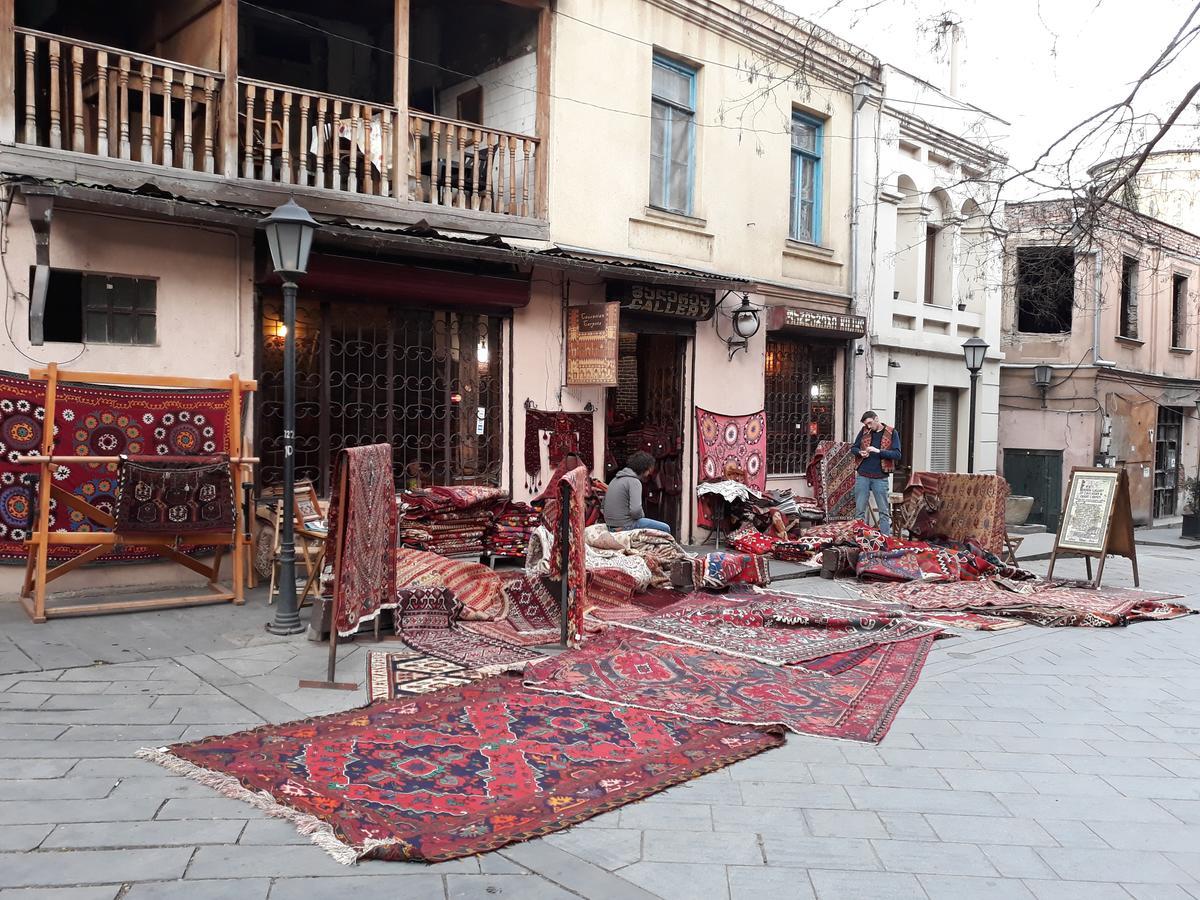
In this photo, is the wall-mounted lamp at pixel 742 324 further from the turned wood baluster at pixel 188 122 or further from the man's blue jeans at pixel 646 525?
the turned wood baluster at pixel 188 122

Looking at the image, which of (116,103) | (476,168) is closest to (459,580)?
(476,168)

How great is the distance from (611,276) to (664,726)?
6354 millimetres

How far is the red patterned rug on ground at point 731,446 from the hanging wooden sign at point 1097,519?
3.91 m

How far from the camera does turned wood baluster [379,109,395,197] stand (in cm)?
925

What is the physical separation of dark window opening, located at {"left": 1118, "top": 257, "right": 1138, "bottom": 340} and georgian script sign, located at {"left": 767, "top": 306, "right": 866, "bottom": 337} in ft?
31.6

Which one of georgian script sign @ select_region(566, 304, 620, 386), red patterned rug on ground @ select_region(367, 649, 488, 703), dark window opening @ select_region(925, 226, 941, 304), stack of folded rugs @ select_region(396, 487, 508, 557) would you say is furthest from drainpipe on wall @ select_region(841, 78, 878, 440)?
red patterned rug on ground @ select_region(367, 649, 488, 703)

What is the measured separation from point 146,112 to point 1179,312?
2299 cm

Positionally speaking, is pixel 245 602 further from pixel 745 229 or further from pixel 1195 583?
pixel 1195 583

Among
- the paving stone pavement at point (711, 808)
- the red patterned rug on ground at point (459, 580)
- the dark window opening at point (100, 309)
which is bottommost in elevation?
the paving stone pavement at point (711, 808)

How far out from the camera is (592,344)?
10477 millimetres

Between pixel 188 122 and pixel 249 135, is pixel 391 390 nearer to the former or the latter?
pixel 249 135

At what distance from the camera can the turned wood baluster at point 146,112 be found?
7.88 metres

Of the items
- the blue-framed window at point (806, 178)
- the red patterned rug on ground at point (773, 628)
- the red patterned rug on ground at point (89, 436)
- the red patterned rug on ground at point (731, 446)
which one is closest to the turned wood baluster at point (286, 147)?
the red patterned rug on ground at point (89, 436)

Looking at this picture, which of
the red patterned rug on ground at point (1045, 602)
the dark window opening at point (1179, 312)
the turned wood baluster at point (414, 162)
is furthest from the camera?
the dark window opening at point (1179, 312)
